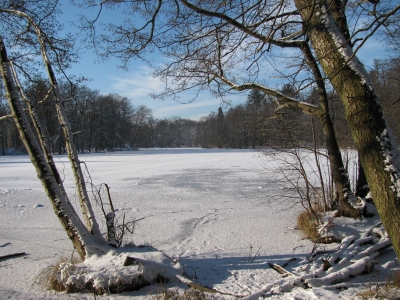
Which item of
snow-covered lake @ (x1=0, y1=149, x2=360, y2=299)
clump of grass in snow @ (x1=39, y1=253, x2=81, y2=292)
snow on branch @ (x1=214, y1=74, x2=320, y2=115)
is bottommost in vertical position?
Answer: snow-covered lake @ (x1=0, y1=149, x2=360, y2=299)

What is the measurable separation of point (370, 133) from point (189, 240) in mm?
4442

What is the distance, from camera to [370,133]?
8.79 feet

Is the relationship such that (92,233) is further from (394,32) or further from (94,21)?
(394,32)

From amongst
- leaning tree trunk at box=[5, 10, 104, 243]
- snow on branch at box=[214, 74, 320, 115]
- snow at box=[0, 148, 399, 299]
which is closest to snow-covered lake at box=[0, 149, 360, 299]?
snow at box=[0, 148, 399, 299]

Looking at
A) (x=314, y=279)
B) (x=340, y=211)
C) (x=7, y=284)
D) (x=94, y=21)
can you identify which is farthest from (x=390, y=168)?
(x=94, y=21)

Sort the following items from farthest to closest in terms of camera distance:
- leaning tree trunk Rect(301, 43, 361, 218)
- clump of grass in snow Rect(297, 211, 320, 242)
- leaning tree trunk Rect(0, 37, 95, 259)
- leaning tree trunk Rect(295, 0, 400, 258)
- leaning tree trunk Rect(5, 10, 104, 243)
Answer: leaning tree trunk Rect(301, 43, 361, 218) → clump of grass in snow Rect(297, 211, 320, 242) → leaning tree trunk Rect(5, 10, 104, 243) → leaning tree trunk Rect(0, 37, 95, 259) → leaning tree trunk Rect(295, 0, 400, 258)

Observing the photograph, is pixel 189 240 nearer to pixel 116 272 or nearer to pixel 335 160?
pixel 116 272

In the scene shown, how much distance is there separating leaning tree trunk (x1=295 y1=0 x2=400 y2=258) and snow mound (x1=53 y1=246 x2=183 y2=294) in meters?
2.65

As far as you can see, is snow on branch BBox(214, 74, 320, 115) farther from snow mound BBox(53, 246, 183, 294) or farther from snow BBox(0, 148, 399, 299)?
snow mound BBox(53, 246, 183, 294)

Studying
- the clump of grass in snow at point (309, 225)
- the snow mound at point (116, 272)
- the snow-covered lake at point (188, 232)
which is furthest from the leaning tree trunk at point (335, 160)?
the snow mound at point (116, 272)

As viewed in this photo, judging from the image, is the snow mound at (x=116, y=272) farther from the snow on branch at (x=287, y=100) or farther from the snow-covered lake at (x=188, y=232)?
the snow on branch at (x=287, y=100)

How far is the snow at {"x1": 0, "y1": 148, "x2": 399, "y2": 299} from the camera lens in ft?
12.8

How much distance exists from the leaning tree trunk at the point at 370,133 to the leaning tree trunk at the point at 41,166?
11.9 ft

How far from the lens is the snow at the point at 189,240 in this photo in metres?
3.91
